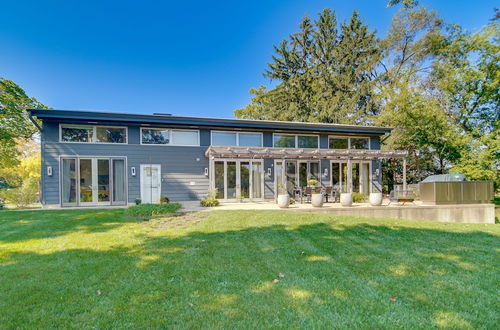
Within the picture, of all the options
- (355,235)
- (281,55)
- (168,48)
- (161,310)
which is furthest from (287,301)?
(281,55)

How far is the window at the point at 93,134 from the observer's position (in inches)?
402

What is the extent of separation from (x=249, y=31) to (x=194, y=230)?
16.4 meters

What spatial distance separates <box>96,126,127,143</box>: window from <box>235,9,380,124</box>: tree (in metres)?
15.4

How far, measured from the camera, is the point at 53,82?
52.0ft

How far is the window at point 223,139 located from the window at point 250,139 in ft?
1.12

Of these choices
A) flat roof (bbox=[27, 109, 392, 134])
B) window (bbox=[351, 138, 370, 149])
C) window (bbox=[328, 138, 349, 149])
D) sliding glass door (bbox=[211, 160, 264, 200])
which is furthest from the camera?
window (bbox=[351, 138, 370, 149])

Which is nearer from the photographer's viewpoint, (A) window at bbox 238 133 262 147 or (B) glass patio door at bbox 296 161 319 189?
(A) window at bbox 238 133 262 147

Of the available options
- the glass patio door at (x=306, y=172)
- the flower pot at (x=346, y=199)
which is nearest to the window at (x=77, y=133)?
the glass patio door at (x=306, y=172)

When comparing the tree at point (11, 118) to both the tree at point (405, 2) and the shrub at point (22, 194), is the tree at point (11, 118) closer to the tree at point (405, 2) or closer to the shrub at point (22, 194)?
the shrub at point (22, 194)

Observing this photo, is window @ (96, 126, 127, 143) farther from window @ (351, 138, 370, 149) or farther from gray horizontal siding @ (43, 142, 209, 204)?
window @ (351, 138, 370, 149)

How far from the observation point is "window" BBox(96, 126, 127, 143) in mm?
10578

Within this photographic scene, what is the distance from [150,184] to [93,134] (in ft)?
11.0

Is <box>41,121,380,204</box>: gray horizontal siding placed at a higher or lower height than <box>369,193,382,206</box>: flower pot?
higher

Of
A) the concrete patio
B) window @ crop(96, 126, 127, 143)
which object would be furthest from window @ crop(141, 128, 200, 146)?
the concrete patio
